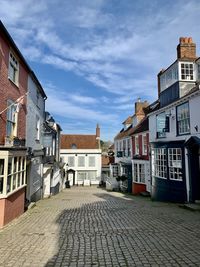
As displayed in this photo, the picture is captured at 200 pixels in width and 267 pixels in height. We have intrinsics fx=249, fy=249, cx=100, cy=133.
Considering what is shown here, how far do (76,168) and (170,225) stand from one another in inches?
1568

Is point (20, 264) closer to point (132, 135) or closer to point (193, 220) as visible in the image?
point (193, 220)

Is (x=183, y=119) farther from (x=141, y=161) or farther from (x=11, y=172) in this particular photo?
(x=11, y=172)

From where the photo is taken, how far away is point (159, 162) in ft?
64.2

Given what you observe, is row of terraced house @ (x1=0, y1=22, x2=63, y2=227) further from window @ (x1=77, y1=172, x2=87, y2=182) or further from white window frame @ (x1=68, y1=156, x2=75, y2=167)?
window @ (x1=77, y1=172, x2=87, y2=182)

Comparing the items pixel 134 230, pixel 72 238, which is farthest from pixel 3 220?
pixel 134 230

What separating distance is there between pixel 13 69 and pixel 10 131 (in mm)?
3461

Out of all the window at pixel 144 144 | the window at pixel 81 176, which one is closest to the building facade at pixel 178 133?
the window at pixel 144 144

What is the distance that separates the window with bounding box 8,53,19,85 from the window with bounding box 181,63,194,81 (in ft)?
36.7

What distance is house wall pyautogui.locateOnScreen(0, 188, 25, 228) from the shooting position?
984 centimetres

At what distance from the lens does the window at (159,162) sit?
18672 mm

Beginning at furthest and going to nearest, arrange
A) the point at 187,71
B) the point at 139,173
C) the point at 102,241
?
the point at 139,173 → the point at 187,71 → the point at 102,241

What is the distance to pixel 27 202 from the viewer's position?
16266 millimetres

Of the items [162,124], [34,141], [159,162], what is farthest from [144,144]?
[34,141]

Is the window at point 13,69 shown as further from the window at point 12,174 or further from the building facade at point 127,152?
the building facade at point 127,152
